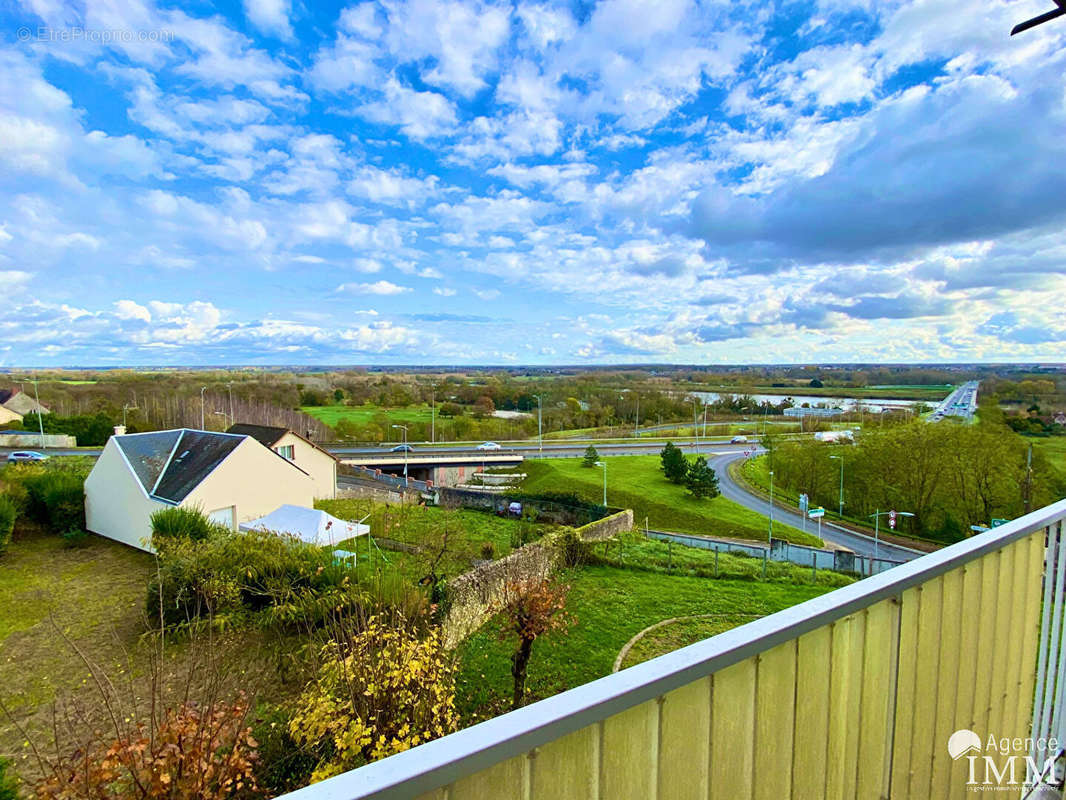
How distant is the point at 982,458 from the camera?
2664cm

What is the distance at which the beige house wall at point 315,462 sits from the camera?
24656 mm

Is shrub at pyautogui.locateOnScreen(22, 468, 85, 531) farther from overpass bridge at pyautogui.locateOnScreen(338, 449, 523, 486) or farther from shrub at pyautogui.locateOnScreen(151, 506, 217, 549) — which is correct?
overpass bridge at pyautogui.locateOnScreen(338, 449, 523, 486)

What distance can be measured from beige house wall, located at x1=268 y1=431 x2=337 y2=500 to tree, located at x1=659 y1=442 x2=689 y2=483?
20.0 meters

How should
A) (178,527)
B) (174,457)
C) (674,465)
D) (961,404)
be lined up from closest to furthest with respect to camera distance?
(178,527) < (174,457) < (961,404) < (674,465)

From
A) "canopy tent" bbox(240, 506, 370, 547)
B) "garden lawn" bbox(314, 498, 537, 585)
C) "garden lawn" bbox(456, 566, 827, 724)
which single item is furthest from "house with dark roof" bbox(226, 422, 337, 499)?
"garden lawn" bbox(456, 566, 827, 724)

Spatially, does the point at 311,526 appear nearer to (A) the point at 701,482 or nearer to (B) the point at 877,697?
(B) the point at 877,697

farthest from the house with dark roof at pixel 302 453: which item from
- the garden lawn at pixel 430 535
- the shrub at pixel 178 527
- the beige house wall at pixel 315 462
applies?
the shrub at pixel 178 527

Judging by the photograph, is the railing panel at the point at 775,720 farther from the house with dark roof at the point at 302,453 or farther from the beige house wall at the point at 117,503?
the house with dark roof at the point at 302,453

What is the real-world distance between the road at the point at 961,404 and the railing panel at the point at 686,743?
37.0 meters

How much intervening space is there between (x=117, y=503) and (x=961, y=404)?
42006 millimetres

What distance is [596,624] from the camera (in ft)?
37.3

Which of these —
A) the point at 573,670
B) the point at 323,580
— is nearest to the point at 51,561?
A: the point at 323,580

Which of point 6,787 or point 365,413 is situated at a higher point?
point 6,787

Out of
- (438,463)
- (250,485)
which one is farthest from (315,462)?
(438,463)
